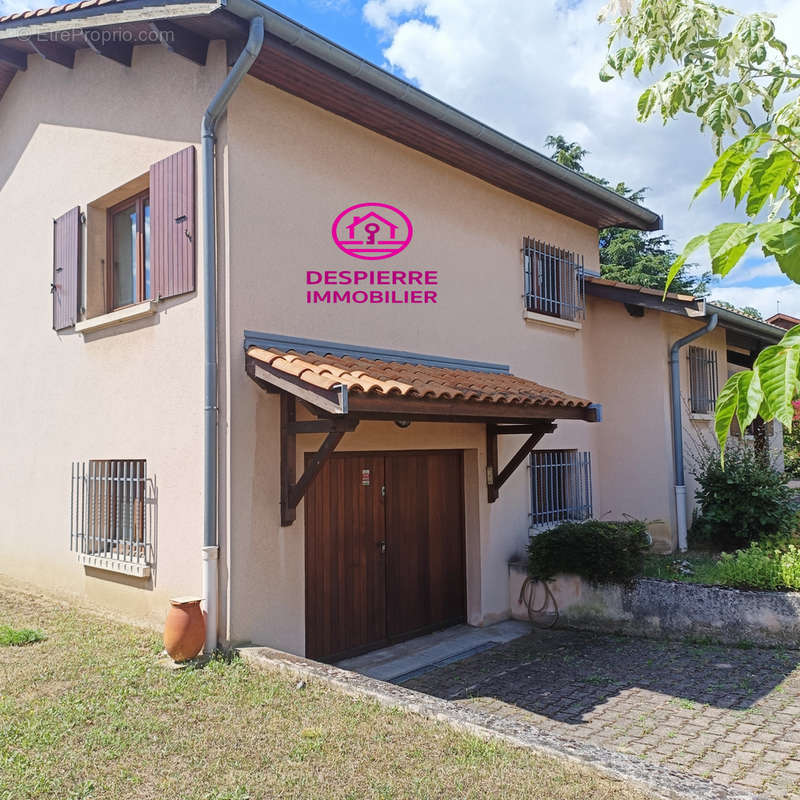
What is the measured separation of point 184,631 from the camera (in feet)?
20.6

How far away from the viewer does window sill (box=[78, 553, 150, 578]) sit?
24.2 feet

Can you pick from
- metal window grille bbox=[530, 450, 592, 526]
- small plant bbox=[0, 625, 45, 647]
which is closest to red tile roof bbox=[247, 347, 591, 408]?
metal window grille bbox=[530, 450, 592, 526]

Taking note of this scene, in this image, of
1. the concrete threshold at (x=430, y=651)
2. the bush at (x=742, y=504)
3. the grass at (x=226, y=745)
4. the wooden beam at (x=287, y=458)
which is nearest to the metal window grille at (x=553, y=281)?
the bush at (x=742, y=504)

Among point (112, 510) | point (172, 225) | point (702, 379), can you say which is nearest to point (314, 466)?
point (172, 225)

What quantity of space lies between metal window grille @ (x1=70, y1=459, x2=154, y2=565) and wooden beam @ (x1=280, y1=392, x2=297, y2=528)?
61.1 inches

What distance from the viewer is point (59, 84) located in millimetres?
9180

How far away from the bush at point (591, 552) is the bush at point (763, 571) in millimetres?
1030

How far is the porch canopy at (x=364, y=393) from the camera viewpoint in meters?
6.05

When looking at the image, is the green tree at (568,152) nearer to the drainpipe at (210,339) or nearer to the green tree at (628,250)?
the green tree at (628,250)

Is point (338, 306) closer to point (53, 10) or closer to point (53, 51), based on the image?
point (53, 10)

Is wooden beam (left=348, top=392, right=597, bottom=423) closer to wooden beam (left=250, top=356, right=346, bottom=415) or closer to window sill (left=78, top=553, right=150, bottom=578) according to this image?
wooden beam (left=250, top=356, right=346, bottom=415)

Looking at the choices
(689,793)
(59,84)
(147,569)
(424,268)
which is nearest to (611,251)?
(424,268)

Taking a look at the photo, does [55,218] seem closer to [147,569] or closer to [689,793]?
[147,569]

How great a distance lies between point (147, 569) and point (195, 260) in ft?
10.6
